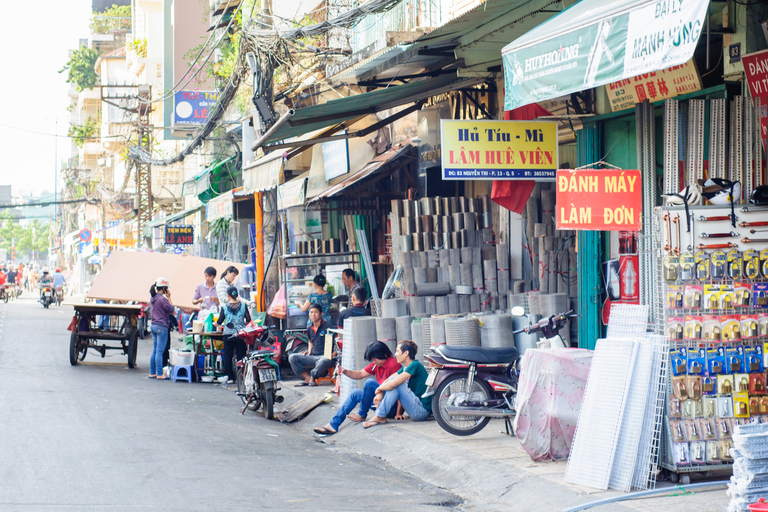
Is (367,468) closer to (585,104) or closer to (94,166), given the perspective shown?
(585,104)

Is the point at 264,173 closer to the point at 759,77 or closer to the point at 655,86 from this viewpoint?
the point at 655,86

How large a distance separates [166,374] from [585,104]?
8.67m

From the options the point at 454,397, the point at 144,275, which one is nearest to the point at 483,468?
the point at 454,397

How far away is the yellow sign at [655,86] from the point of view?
833cm

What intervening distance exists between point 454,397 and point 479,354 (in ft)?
1.67

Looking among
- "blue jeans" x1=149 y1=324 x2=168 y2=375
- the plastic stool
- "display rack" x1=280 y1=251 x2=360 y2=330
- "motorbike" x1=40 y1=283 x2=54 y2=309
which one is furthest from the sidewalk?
"motorbike" x1=40 y1=283 x2=54 y2=309

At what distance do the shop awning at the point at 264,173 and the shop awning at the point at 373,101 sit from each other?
11.4ft

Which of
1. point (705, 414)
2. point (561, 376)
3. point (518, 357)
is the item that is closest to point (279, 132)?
point (518, 357)

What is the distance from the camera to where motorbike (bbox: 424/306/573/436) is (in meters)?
9.20

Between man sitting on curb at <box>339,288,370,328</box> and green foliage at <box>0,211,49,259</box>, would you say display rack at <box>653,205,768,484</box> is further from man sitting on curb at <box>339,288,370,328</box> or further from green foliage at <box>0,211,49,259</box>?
green foliage at <box>0,211,49,259</box>

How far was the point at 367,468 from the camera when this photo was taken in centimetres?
860

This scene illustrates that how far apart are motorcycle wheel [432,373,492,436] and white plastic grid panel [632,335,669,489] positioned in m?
2.48

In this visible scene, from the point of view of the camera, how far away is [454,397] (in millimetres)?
9266

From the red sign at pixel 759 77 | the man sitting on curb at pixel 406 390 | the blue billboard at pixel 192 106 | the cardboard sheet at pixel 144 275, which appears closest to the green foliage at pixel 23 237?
→ the blue billboard at pixel 192 106
